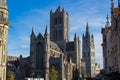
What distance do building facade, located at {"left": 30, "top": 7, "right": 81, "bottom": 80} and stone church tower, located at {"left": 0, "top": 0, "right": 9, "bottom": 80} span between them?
61.6 metres

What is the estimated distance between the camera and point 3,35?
74.9m

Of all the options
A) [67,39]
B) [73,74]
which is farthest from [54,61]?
[67,39]

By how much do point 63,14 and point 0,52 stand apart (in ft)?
335

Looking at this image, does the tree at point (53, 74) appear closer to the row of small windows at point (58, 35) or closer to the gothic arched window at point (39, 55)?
the gothic arched window at point (39, 55)

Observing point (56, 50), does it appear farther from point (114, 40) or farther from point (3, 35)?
point (114, 40)

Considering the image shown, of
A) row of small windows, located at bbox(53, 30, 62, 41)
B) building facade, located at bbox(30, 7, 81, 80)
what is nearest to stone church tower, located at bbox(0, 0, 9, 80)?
building facade, located at bbox(30, 7, 81, 80)

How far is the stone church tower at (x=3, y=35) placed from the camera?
7376 cm

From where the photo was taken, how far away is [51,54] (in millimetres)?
150125

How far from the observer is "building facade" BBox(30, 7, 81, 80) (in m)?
142

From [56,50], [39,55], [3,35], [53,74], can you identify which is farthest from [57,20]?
[3,35]

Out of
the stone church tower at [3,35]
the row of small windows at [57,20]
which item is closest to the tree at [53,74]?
the row of small windows at [57,20]

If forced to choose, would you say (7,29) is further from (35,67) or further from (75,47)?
(75,47)

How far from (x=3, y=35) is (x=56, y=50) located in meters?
83.2

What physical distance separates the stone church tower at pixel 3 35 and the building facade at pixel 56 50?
6161 centimetres
